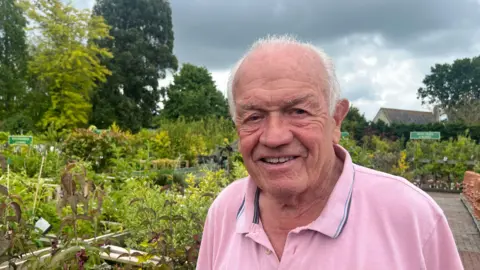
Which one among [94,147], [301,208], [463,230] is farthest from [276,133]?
[463,230]

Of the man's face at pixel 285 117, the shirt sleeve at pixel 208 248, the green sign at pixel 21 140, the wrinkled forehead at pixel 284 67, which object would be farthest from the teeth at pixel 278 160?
the green sign at pixel 21 140

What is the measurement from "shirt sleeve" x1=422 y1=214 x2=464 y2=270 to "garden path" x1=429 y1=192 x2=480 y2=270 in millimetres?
5066

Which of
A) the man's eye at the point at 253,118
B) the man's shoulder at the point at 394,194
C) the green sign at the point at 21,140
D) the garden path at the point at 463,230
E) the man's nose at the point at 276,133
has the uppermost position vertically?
the man's eye at the point at 253,118

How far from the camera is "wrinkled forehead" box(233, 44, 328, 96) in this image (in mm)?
1346

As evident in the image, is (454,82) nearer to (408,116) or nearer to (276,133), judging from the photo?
(408,116)

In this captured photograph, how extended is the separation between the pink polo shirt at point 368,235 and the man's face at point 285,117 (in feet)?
0.42

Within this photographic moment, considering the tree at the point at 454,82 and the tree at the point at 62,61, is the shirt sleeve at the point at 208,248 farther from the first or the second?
the tree at the point at 454,82

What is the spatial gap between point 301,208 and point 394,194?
11.6 inches

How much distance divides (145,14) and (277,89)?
35.2m

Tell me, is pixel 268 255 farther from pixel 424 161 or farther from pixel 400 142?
pixel 400 142

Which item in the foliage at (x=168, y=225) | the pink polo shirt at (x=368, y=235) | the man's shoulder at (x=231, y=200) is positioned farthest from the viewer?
the foliage at (x=168, y=225)

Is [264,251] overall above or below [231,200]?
below

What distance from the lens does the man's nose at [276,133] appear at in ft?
4.37

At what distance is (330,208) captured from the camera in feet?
4.48
